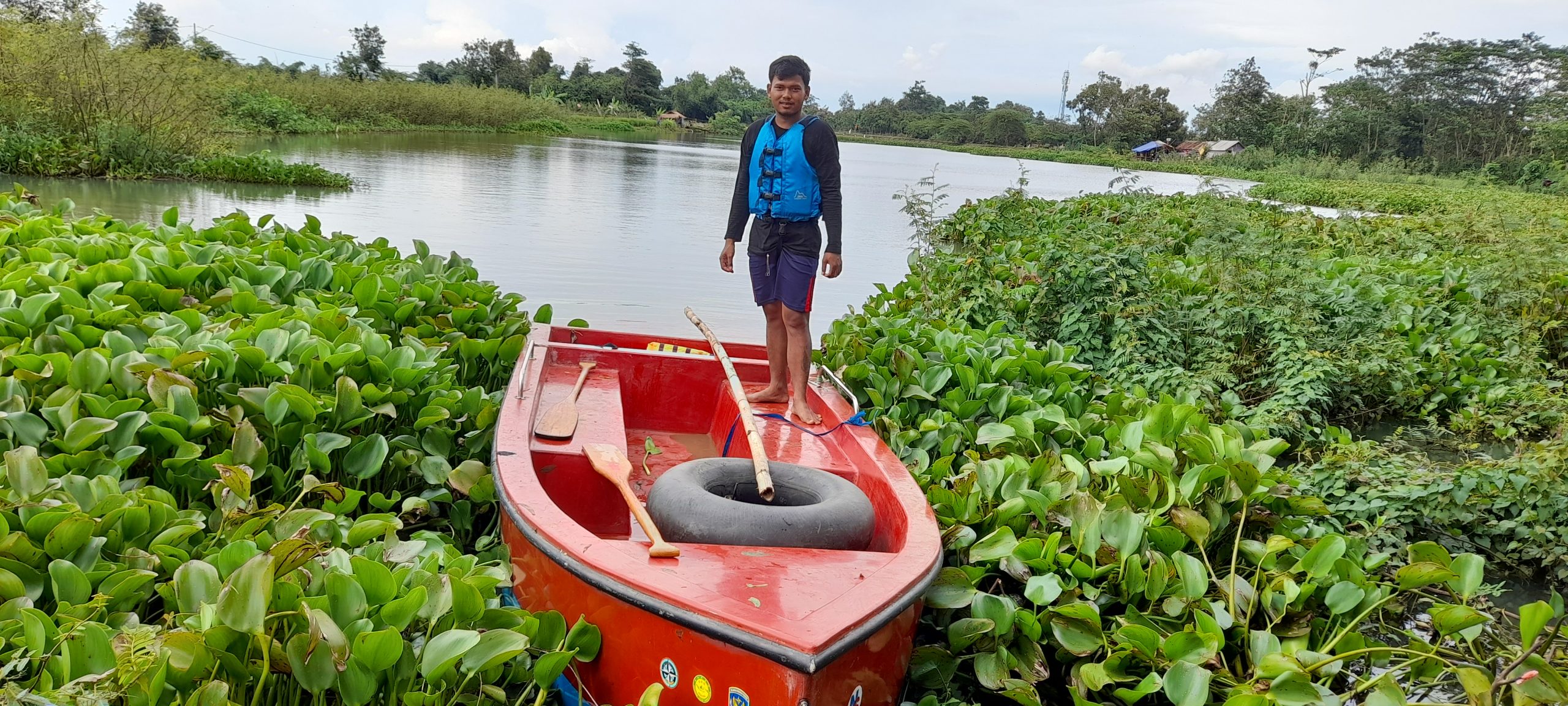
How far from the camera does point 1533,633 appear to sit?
2.48 metres

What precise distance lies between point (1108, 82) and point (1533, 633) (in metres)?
78.7

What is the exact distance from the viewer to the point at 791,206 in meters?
3.99

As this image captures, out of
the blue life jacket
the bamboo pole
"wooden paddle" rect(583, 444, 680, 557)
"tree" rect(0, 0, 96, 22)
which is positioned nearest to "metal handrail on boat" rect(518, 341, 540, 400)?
"wooden paddle" rect(583, 444, 680, 557)

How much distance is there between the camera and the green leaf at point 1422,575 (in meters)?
2.93

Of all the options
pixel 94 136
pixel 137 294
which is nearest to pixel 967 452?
pixel 137 294

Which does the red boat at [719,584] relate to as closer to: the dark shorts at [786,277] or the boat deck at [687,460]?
the boat deck at [687,460]

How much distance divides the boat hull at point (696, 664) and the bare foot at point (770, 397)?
5.54 feet

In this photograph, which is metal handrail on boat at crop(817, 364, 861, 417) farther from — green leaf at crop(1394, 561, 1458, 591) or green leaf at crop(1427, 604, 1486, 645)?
green leaf at crop(1427, 604, 1486, 645)

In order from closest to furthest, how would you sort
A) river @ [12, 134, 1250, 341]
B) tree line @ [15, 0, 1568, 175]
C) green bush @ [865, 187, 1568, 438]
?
green bush @ [865, 187, 1568, 438]
river @ [12, 134, 1250, 341]
tree line @ [15, 0, 1568, 175]

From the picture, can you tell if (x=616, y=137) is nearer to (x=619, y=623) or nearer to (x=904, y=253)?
(x=904, y=253)

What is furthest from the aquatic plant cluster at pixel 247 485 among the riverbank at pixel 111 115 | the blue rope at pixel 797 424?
the riverbank at pixel 111 115

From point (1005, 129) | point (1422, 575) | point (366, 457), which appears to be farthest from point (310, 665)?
point (1005, 129)

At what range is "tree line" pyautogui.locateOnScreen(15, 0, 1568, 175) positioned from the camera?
135 feet

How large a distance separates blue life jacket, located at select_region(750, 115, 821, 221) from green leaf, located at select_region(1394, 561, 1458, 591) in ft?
7.73
